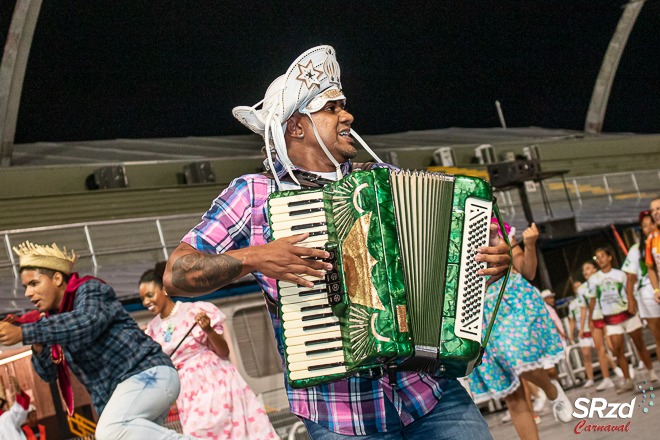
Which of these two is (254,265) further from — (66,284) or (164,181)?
(164,181)

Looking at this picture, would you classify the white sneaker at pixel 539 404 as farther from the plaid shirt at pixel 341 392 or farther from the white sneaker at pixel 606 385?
the plaid shirt at pixel 341 392

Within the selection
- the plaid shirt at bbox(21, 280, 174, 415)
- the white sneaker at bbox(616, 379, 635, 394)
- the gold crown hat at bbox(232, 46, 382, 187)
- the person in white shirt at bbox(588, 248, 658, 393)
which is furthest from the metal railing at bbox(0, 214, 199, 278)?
the gold crown hat at bbox(232, 46, 382, 187)

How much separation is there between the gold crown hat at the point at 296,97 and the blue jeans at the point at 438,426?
83 cm

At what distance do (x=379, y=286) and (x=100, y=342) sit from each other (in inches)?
107

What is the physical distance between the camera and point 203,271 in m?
2.77

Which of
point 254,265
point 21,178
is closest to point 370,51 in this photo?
point 21,178

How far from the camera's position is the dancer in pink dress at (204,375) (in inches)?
255

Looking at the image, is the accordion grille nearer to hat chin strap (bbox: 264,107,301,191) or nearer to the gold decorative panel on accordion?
the gold decorative panel on accordion

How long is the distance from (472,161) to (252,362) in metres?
14.6

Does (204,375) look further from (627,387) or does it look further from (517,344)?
(627,387)

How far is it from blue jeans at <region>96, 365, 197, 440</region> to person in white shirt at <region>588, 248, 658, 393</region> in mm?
6157

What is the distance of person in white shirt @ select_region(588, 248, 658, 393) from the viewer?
9.98 m

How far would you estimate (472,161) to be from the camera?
24766 mm

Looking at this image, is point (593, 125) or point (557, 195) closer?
point (557, 195)
